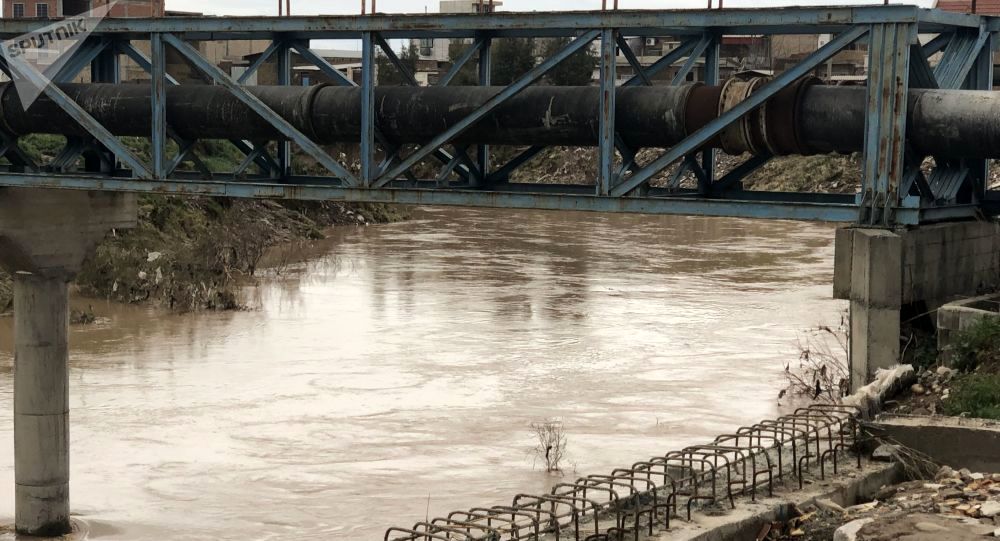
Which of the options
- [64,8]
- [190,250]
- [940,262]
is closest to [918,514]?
[940,262]

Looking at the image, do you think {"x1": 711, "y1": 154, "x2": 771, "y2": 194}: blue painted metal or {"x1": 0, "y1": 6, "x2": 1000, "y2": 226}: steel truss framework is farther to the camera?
{"x1": 711, "y1": 154, "x2": 771, "y2": 194}: blue painted metal

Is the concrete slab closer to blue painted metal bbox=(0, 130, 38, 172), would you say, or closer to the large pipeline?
the large pipeline

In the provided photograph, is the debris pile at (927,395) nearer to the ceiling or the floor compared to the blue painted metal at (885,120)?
nearer to the floor

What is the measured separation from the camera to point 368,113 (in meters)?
15.0

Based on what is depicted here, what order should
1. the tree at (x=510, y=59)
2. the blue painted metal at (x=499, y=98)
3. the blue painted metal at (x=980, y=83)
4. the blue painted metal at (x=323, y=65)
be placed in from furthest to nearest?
the tree at (x=510, y=59)
the blue painted metal at (x=323, y=65)
the blue painted metal at (x=980, y=83)
the blue painted metal at (x=499, y=98)

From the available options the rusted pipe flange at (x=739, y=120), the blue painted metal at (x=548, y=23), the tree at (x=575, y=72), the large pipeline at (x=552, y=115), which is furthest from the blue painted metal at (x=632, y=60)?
the tree at (x=575, y=72)

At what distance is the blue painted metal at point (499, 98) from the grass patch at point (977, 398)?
4690 millimetres

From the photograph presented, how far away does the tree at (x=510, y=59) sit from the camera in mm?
69875

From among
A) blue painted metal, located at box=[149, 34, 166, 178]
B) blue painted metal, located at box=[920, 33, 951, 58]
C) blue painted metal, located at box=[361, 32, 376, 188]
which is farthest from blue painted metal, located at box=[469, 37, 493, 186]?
blue painted metal, located at box=[920, 33, 951, 58]

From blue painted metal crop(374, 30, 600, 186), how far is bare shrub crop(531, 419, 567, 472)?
6.52 meters

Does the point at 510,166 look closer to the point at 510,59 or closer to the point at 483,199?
the point at 483,199

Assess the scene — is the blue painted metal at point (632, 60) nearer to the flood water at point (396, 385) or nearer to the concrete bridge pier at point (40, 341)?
the flood water at point (396, 385)

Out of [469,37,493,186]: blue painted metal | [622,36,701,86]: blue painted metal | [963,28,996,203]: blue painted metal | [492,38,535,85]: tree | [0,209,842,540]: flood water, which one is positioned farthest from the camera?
[492,38,535,85]: tree

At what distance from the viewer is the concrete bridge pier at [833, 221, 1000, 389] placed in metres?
12.1
